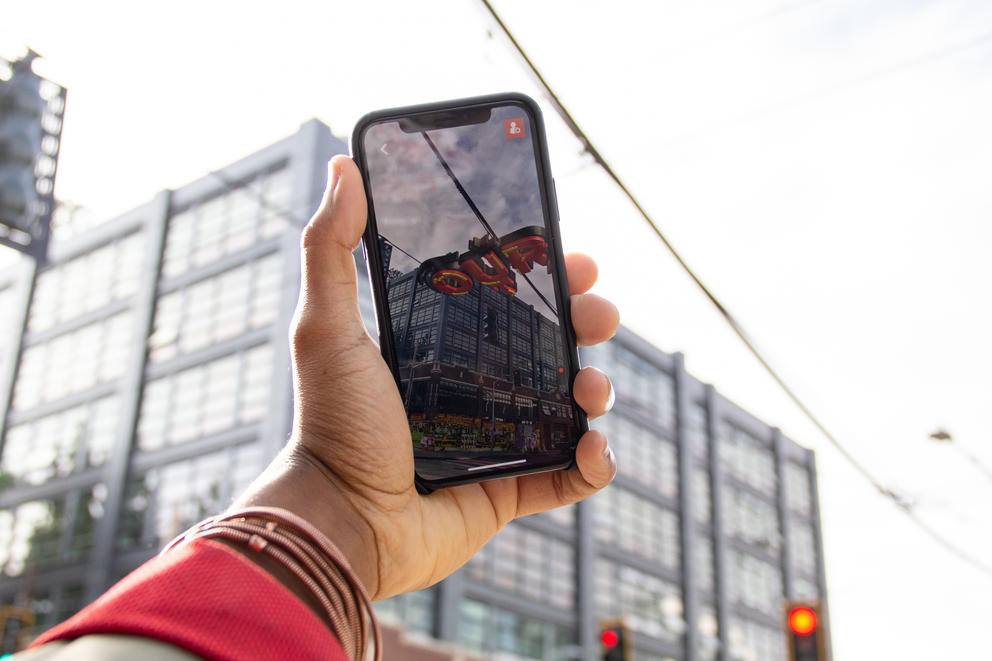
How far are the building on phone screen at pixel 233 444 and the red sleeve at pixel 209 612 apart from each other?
71.3 ft

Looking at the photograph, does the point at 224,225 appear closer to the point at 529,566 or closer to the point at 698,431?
the point at 529,566

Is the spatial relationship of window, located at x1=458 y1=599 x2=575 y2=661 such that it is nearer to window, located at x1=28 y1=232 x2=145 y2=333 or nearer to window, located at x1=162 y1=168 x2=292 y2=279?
window, located at x1=162 y1=168 x2=292 y2=279

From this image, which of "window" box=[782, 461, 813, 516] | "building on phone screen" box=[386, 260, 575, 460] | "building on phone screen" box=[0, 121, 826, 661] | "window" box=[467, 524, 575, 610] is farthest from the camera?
"window" box=[782, 461, 813, 516]

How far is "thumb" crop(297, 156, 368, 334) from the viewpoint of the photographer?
159cm

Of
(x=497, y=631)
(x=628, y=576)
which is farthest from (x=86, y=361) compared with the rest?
(x=628, y=576)

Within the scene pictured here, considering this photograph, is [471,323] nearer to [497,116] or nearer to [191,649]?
[497,116]

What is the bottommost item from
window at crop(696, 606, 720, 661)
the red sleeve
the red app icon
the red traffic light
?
the red sleeve

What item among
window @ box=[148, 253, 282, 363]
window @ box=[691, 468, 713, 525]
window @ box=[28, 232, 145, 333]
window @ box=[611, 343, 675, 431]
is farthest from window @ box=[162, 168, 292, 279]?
window @ box=[691, 468, 713, 525]

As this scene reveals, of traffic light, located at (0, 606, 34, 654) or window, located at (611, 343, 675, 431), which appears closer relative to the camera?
traffic light, located at (0, 606, 34, 654)

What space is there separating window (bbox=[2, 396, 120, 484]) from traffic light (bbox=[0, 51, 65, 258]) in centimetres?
3132

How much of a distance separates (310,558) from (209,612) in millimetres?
271

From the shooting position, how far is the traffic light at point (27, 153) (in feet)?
17.2

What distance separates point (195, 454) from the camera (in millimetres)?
30875

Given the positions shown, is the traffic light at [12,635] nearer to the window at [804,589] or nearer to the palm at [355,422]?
the palm at [355,422]
